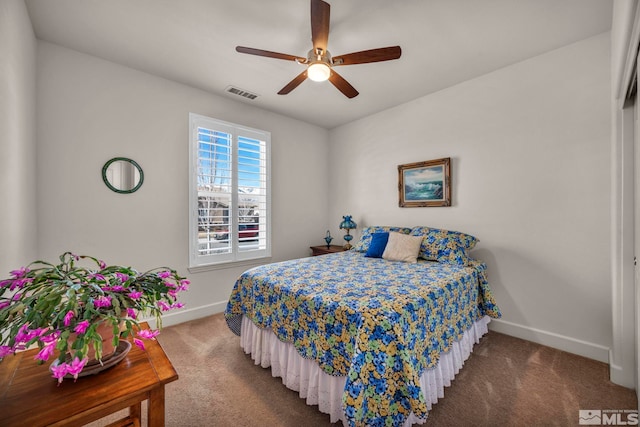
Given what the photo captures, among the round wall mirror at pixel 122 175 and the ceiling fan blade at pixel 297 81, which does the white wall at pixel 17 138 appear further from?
the ceiling fan blade at pixel 297 81

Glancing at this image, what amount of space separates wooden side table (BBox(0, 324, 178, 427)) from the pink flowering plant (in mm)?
79

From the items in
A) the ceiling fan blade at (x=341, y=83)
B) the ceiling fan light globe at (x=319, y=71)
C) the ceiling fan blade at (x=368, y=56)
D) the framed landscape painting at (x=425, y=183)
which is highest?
the ceiling fan blade at (x=368, y=56)

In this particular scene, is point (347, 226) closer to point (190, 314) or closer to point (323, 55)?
point (190, 314)

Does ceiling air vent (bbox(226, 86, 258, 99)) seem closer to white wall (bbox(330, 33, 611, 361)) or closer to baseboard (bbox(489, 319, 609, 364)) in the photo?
white wall (bbox(330, 33, 611, 361))

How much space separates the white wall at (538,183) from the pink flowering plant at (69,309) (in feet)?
10.1

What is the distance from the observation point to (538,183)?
2.56 metres

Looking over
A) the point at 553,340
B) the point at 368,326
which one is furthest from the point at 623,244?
the point at 368,326

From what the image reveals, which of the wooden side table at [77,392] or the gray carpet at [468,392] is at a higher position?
the wooden side table at [77,392]

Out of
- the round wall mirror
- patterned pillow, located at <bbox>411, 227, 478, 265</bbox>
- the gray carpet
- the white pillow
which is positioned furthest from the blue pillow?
the round wall mirror

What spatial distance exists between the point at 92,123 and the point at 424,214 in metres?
3.74

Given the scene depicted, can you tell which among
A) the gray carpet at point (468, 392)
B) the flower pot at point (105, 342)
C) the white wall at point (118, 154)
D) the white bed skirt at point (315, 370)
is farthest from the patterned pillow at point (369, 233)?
the flower pot at point (105, 342)

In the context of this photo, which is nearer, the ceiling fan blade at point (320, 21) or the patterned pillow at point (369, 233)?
the ceiling fan blade at point (320, 21)

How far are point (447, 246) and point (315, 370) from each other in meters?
1.84

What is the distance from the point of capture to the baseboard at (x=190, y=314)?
296 cm
